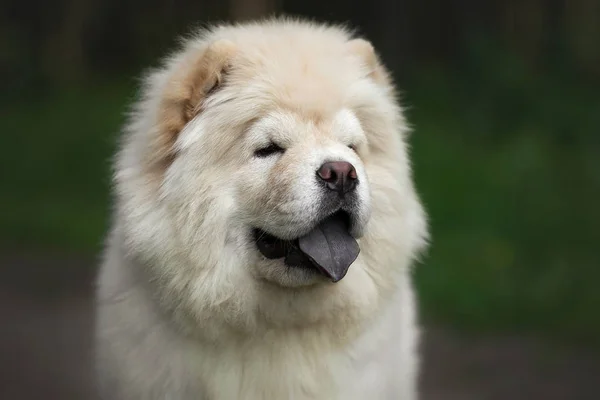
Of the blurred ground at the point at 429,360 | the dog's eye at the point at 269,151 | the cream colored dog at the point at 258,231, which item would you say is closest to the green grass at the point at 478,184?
the blurred ground at the point at 429,360

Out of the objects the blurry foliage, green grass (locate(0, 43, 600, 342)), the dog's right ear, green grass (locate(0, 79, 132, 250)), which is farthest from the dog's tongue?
green grass (locate(0, 79, 132, 250))

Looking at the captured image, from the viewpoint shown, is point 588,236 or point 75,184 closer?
point 588,236

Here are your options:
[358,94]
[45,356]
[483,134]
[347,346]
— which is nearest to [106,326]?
[347,346]

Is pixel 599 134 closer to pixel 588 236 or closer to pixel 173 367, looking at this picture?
pixel 588 236

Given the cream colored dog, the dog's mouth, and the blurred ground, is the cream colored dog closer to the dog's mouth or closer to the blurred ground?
the dog's mouth

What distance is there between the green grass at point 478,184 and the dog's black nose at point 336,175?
13.0ft

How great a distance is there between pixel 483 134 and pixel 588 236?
2.01m

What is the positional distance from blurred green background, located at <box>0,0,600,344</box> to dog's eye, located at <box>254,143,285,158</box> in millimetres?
3929

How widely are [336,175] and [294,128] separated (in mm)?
260

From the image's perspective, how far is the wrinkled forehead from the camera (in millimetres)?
3402

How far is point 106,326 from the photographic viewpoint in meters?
3.70

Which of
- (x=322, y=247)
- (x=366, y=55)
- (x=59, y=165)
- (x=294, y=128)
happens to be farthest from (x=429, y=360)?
(x=59, y=165)

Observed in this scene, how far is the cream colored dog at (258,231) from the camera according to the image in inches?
134

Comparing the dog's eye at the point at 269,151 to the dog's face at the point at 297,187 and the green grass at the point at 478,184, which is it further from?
the green grass at the point at 478,184
